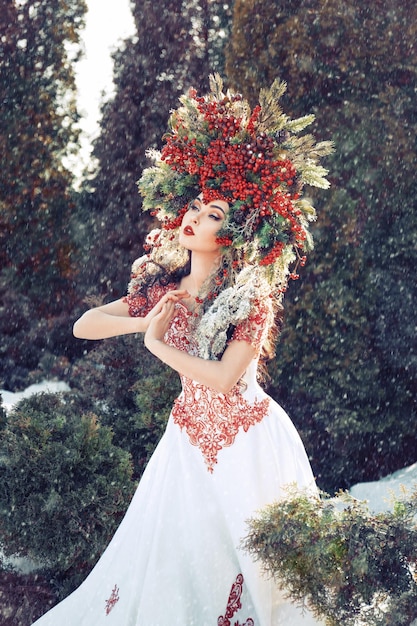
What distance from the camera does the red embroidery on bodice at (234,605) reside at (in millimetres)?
3363

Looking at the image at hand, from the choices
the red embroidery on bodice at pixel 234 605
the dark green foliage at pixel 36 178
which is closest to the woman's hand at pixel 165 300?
the red embroidery on bodice at pixel 234 605

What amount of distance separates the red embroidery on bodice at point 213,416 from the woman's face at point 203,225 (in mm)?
602

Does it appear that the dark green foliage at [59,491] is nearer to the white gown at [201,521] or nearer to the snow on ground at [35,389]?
the white gown at [201,521]

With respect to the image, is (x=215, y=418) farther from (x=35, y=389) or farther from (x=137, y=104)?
(x=137, y=104)

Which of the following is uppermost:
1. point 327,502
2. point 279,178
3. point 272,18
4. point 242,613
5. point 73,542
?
point 272,18

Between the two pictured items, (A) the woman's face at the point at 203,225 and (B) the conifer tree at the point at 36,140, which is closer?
(A) the woman's face at the point at 203,225

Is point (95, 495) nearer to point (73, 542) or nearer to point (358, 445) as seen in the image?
point (73, 542)

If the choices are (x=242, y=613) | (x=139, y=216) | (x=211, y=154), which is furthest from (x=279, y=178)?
(x=139, y=216)

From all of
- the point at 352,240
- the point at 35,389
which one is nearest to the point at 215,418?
the point at 352,240

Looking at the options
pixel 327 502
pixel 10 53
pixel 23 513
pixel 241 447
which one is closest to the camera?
pixel 327 502

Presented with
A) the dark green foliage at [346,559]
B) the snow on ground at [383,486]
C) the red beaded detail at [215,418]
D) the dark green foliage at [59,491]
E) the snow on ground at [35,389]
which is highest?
the red beaded detail at [215,418]

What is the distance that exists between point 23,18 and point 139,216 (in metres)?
2.55

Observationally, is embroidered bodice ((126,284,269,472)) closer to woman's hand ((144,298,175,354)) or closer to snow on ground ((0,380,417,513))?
woman's hand ((144,298,175,354))

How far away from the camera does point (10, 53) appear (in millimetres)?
9367
